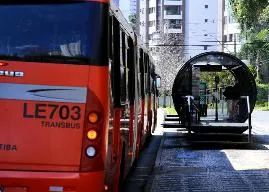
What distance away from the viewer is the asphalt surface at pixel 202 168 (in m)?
11.4

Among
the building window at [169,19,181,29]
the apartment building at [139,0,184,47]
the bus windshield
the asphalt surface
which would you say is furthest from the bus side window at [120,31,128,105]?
the building window at [169,19,181,29]

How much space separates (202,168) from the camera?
13688mm

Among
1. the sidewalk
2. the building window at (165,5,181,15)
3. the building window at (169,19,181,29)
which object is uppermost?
the building window at (165,5,181,15)

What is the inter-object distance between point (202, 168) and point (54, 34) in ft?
24.6

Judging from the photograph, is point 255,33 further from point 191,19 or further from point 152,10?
point 152,10

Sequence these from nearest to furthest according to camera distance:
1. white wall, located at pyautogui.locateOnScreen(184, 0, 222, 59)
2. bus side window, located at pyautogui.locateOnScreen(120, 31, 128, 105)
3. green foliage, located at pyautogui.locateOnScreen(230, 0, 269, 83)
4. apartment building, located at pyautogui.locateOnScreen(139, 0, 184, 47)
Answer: bus side window, located at pyautogui.locateOnScreen(120, 31, 128, 105)
green foliage, located at pyautogui.locateOnScreen(230, 0, 269, 83)
white wall, located at pyautogui.locateOnScreen(184, 0, 222, 59)
apartment building, located at pyautogui.locateOnScreen(139, 0, 184, 47)

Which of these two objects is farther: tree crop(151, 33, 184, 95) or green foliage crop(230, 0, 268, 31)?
tree crop(151, 33, 184, 95)

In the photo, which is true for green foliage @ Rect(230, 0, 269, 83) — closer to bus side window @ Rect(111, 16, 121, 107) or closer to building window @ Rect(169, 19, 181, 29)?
bus side window @ Rect(111, 16, 121, 107)

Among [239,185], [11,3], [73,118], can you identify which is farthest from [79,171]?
[239,185]

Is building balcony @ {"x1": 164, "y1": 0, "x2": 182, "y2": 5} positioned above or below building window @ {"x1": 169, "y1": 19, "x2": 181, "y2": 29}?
above

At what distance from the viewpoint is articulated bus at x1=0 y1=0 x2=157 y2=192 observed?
22.3 ft

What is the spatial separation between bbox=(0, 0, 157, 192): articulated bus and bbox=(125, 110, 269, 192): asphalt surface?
14.3 feet

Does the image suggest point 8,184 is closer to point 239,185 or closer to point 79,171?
point 79,171

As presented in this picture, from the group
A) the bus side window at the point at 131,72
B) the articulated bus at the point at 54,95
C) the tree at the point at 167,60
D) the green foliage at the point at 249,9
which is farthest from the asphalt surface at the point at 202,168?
the tree at the point at 167,60
